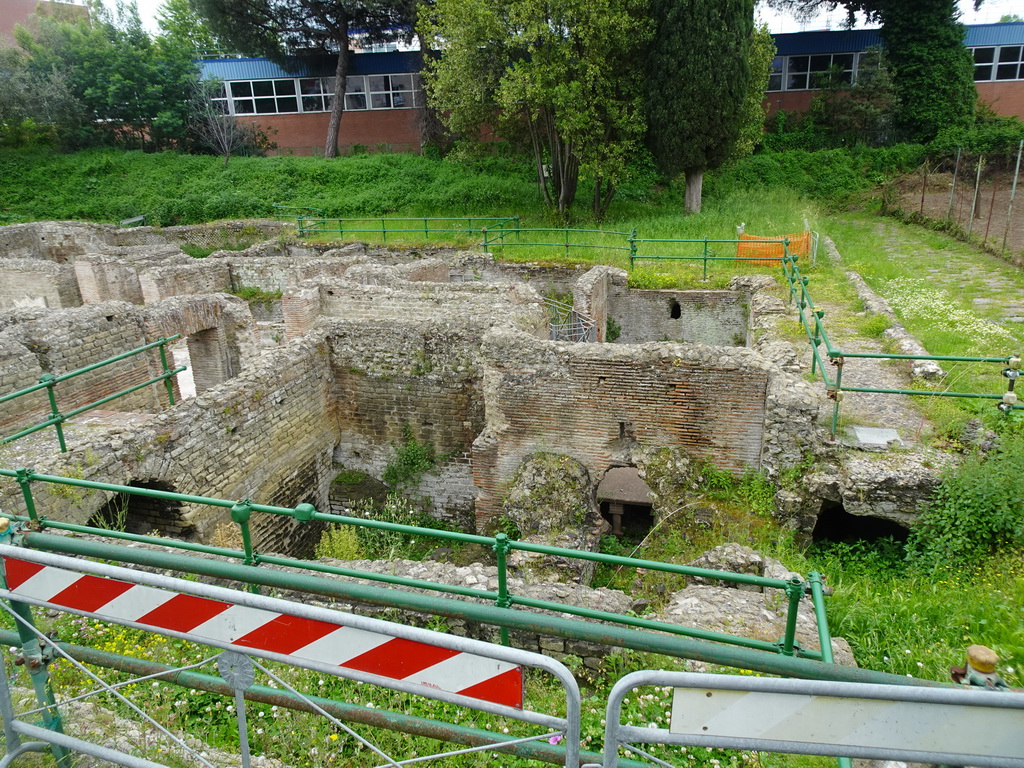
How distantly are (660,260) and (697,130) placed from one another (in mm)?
5835

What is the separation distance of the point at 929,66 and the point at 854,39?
4.57 metres

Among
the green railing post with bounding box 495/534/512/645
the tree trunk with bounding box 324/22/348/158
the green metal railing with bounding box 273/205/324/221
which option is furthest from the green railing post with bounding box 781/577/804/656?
the tree trunk with bounding box 324/22/348/158

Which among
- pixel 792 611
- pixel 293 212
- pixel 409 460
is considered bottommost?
pixel 409 460

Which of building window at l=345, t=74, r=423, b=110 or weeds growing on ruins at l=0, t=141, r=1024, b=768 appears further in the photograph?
Answer: building window at l=345, t=74, r=423, b=110

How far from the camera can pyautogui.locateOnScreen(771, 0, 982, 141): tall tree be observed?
27359 millimetres

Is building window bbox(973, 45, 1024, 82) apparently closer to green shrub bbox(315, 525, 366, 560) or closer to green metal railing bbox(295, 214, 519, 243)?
green metal railing bbox(295, 214, 519, 243)

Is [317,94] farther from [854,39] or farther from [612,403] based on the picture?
[612,403]

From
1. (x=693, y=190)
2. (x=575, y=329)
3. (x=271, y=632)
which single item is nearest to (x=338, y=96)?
(x=693, y=190)

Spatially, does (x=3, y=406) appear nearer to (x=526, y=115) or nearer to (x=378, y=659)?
(x=378, y=659)

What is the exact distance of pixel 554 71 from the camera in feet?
58.3

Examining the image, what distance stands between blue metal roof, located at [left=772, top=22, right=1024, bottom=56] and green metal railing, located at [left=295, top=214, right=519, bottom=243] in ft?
59.1

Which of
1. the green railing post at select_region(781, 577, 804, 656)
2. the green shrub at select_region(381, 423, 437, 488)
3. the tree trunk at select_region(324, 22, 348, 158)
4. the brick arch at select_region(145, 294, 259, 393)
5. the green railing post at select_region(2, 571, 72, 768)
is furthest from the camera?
the tree trunk at select_region(324, 22, 348, 158)

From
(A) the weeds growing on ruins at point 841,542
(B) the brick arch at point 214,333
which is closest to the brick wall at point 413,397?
(A) the weeds growing on ruins at point 841,542

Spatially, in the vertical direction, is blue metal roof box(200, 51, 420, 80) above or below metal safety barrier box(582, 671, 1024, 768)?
above
